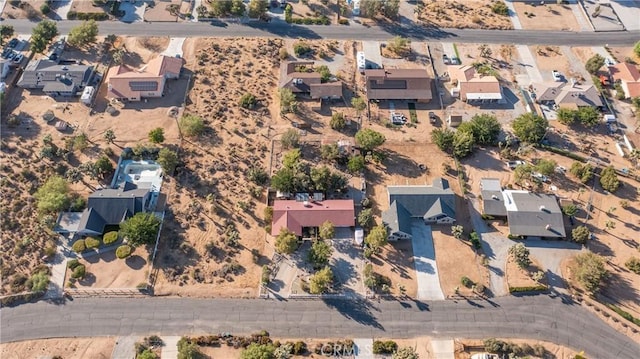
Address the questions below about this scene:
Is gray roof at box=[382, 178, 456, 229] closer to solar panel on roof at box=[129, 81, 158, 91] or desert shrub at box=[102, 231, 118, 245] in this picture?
desert shrub at box=[102, 231, 118, 245]

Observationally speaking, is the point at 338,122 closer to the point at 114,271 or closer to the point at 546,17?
the point at 114,271

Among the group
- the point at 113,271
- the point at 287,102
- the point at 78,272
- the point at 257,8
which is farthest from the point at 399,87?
the point at 78,272

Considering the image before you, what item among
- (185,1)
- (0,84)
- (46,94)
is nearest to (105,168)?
(46,94)

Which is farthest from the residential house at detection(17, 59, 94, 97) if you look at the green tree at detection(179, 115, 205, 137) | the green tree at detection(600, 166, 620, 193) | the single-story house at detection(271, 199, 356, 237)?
the green tree at detection(600, 166, 620, 193)

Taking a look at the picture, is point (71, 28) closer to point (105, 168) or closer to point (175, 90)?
point (175, 90)

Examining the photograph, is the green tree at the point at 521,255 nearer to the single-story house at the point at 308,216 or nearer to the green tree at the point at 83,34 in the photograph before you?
the single-story house at the point at 308,216
